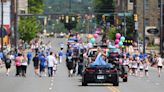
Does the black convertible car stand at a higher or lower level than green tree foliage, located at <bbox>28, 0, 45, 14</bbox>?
higher

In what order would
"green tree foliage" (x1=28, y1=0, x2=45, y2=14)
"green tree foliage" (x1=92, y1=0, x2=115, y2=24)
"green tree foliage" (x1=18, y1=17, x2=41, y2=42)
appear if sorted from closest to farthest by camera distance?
"green tree foliage" (x1=18, y1=17, x2=41, y2=42), "green tree foliage" (x1=28, y1=0, x2=45, y2=14), "green tree foliage" (x1=92, y1=0, x2=115, y2=24)

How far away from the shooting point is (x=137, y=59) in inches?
1948

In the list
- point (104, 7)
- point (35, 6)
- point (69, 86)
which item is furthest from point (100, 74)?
point (104, 7)

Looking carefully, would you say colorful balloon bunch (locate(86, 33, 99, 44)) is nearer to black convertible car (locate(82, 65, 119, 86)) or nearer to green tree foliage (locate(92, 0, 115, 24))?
black convertible car (locate(82, 65, 119, 86))

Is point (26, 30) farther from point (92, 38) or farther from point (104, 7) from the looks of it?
point (104, 7)

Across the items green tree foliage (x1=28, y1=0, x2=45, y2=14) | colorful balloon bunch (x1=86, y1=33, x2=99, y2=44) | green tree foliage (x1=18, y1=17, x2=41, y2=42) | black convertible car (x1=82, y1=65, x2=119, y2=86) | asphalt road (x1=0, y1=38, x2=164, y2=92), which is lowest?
green tree foliage (x1=18, y1=17, x2=41, y2=42)

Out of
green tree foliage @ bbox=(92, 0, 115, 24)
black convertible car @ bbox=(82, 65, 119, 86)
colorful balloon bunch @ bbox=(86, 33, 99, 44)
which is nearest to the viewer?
black convertible car @ bbox=(82, 65, 119, 86)

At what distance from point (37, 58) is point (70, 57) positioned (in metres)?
2.13

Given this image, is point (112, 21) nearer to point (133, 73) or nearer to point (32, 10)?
point (32, 10)

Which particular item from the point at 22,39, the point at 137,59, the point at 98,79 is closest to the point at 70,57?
the point at 137,59

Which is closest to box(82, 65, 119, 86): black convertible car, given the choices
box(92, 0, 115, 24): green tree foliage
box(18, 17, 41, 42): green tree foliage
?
box(18, 17, 41, 42): green tree foliage

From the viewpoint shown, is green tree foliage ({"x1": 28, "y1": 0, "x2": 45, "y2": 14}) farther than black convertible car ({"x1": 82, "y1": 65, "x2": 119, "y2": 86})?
Yes

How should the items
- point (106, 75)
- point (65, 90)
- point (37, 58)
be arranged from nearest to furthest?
1. point (65, 90)
2. point (106, 75)
3. point (37, 58)

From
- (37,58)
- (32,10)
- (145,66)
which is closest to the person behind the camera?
(37,58)
